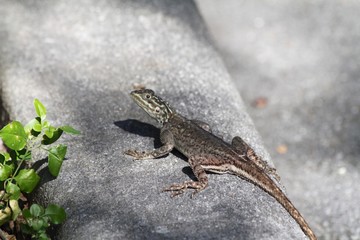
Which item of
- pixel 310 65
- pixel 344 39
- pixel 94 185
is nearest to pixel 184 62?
pixel 94 185

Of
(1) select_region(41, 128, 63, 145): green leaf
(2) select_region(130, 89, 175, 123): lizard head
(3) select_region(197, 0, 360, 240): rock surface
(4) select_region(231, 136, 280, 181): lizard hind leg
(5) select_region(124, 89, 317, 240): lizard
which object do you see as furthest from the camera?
(3) select_region(197, 0, 360, 240): rock surface

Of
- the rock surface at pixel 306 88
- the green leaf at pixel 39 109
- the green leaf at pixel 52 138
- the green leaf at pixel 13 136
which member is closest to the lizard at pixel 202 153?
the green leaf at pixel 52 138

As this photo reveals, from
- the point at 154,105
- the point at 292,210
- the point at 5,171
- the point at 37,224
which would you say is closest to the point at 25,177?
the point at 5,171

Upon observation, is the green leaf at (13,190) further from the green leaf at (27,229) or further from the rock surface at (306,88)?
the rock surface at (306,88)

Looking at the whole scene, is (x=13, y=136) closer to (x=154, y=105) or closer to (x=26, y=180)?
(x=26, y=180)

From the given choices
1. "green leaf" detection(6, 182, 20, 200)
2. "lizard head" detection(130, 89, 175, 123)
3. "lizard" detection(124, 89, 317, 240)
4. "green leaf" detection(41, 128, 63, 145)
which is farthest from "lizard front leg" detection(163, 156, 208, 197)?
"green leaf" detection(6, 182, 20, 200)

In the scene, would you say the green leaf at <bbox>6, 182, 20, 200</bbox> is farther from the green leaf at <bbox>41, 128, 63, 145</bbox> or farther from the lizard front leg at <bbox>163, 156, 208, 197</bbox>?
the lizard front leg at <bbox>163, 156, 208, 197</bbox>
